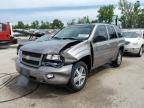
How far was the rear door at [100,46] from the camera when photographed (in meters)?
6.04

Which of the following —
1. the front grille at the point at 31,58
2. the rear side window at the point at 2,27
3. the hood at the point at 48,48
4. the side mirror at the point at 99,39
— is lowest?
the front grille at the point at 31,58

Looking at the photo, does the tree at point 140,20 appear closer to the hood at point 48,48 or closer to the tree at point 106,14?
the tree at point 106,14

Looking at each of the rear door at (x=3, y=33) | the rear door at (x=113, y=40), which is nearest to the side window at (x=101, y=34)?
the rear door at (x=113, y=40)

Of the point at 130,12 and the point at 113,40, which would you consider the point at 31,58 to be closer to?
the point at 113,40

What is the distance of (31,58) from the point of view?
16.7ft

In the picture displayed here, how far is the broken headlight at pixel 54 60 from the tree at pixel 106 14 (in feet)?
150

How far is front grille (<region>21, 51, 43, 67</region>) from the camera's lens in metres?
4.91

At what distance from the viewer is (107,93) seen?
5.20 metres

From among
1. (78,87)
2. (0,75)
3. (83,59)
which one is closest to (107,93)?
(78,87)

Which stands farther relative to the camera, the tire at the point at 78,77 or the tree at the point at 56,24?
the tree at the point at 56,24

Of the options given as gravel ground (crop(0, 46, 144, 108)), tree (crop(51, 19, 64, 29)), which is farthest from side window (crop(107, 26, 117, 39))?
tree (crop(51, 19, 64, 29))

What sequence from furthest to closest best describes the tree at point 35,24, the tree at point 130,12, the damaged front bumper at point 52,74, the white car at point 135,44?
the tree at point 35,24 < the tree at point 130,12 < the white car at point 135,44 < the damaged front bumper at point 52,74

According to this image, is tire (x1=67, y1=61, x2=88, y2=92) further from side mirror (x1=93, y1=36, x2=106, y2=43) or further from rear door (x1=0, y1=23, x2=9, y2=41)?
rear door (x1=0, y1=23, x2=9, y2=41)

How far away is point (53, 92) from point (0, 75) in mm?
2522
